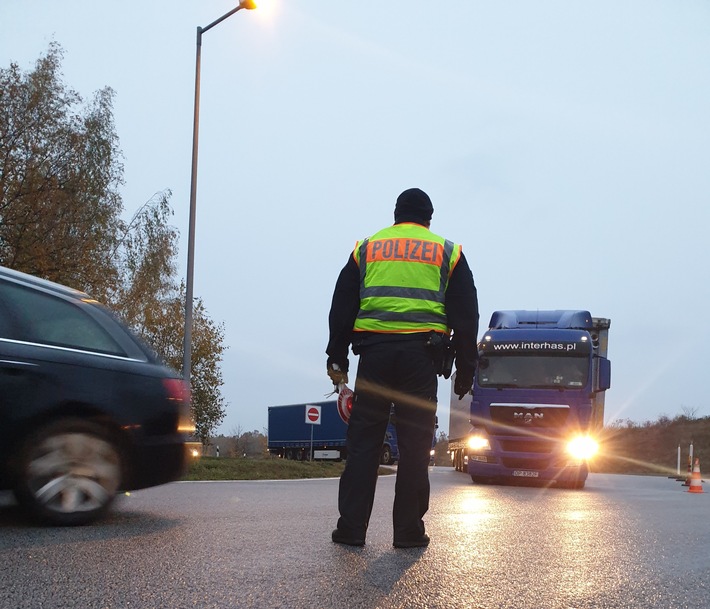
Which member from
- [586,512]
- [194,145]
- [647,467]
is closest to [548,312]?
[194,145]

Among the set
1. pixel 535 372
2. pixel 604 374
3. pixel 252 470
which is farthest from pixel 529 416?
pixel 252 470

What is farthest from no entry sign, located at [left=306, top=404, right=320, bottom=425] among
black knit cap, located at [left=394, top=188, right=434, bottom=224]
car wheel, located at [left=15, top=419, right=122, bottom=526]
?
black knit cap, located at [left=394, top=188, right=434, bottom=224]

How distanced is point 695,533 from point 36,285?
16.1ft

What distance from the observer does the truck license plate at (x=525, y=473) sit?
15820mm

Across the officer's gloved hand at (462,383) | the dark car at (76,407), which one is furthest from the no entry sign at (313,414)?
the officer's gloved hand at (462,383)

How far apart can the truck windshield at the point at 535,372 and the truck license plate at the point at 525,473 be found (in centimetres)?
139

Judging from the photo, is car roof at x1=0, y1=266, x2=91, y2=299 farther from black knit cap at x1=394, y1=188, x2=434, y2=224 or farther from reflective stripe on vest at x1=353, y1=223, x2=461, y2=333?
black knit cap at x1=394, y1=188, x2=434, y2=224

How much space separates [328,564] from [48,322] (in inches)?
111

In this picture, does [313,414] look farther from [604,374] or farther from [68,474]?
[68,474]

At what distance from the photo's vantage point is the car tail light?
6.77m

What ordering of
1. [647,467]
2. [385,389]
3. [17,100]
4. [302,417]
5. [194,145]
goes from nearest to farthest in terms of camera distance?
[385,389] < [194,145] < [17,100] < [302,417] < [647,467]

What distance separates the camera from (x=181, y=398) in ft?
22.5

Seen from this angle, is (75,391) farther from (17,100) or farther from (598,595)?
(17,100)

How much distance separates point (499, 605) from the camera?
12.5 ft
